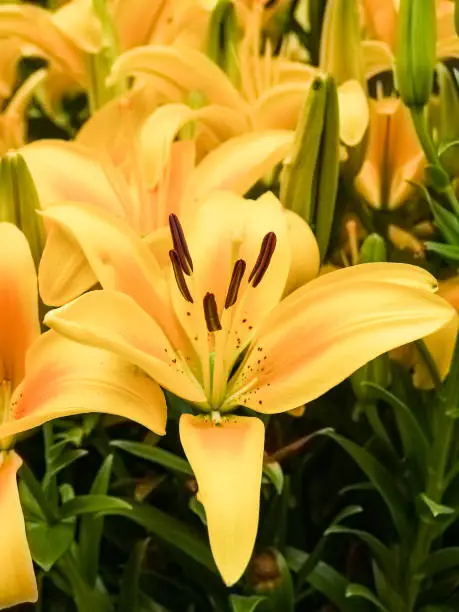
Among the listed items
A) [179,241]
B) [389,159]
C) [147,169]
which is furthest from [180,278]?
[389,159]

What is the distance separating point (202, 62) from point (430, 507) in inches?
11.8

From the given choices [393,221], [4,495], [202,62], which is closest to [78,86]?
[202,62]

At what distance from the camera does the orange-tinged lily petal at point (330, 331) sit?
348 mm

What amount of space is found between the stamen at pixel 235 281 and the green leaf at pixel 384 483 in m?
0.13

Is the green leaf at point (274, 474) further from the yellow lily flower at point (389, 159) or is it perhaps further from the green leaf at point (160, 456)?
the yellow lily flower at point (389, 159)

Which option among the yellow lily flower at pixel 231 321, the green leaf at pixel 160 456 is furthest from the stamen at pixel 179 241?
the green leaf at pixel 160 456

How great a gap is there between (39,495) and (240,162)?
215 millimetres

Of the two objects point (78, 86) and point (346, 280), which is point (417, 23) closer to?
point (346, 280)

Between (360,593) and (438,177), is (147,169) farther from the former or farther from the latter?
(360,593)

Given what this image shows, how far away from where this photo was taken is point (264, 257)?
380 mm

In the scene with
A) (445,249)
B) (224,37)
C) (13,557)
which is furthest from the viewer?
(224,37)

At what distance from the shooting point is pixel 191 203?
46cm

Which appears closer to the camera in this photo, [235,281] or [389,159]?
[235,281]

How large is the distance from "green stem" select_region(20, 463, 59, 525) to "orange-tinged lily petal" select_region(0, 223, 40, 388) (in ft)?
0.20
